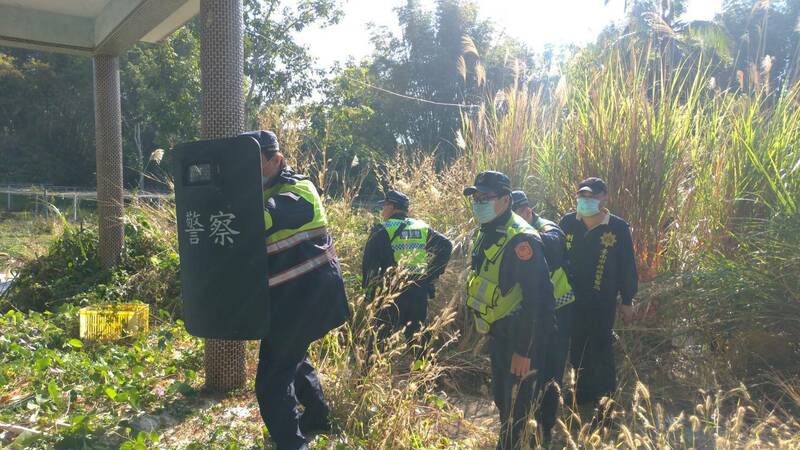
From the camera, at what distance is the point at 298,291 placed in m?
2.91

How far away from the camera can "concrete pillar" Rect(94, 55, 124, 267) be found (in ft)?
23.7

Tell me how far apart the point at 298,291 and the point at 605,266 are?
220cm

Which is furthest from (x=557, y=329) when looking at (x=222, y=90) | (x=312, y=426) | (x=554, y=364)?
(x=222, y=90)

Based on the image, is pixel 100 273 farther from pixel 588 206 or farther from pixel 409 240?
pixel 588 206

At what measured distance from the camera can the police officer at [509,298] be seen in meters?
3.02

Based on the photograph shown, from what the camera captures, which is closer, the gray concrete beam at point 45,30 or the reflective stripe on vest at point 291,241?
the reflective stripe on vest at point 291,241

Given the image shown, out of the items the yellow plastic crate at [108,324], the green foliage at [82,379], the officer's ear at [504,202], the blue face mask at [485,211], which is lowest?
the green foliage at [82,379]

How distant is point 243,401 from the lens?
377cm

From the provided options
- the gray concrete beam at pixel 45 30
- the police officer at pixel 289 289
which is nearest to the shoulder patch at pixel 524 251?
the police officer at pixel 289 289

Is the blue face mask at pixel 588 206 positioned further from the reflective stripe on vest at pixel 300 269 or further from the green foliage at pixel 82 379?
the green foliage at pixel 82 379

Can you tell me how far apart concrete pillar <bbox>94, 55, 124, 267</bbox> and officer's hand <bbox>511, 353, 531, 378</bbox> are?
18.9ft

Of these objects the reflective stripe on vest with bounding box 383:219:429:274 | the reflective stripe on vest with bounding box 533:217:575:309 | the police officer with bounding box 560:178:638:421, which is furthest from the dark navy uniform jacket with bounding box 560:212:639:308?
the reflective stripe on vest with bounding box 383:219:429:274

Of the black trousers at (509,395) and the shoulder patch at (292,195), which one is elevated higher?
the shoulder patch at (292,195)

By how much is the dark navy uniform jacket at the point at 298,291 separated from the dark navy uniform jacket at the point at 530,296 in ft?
3.05
